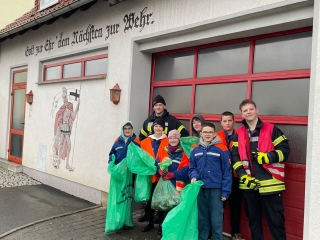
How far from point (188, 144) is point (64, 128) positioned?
12.2 ft

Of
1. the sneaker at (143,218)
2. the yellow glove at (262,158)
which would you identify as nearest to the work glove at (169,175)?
the yellow glove at (262,158)

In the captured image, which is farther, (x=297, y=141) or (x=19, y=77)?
(x=19, y=77)

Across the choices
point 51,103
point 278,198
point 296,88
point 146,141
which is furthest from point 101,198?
point 296,88

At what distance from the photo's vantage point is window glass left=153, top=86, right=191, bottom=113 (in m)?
5.16

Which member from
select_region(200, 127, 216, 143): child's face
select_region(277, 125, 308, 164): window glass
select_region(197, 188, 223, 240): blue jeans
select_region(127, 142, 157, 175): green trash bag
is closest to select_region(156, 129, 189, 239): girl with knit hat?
select_region(127, 142, 157, 175): green trash bag

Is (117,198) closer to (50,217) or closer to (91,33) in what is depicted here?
(50,217)

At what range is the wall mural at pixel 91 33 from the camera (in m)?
5.38

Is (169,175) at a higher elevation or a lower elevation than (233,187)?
higher

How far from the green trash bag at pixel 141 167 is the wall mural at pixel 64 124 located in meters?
2.74

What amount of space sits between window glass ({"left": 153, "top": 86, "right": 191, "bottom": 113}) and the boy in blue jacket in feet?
4.98

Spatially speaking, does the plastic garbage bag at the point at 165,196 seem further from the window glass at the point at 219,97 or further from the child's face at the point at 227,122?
Answer: the window glass at the point at 219,97

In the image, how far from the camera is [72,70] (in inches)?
279

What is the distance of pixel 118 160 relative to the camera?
4629 mm

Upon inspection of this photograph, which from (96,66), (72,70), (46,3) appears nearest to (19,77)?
(46,3)
